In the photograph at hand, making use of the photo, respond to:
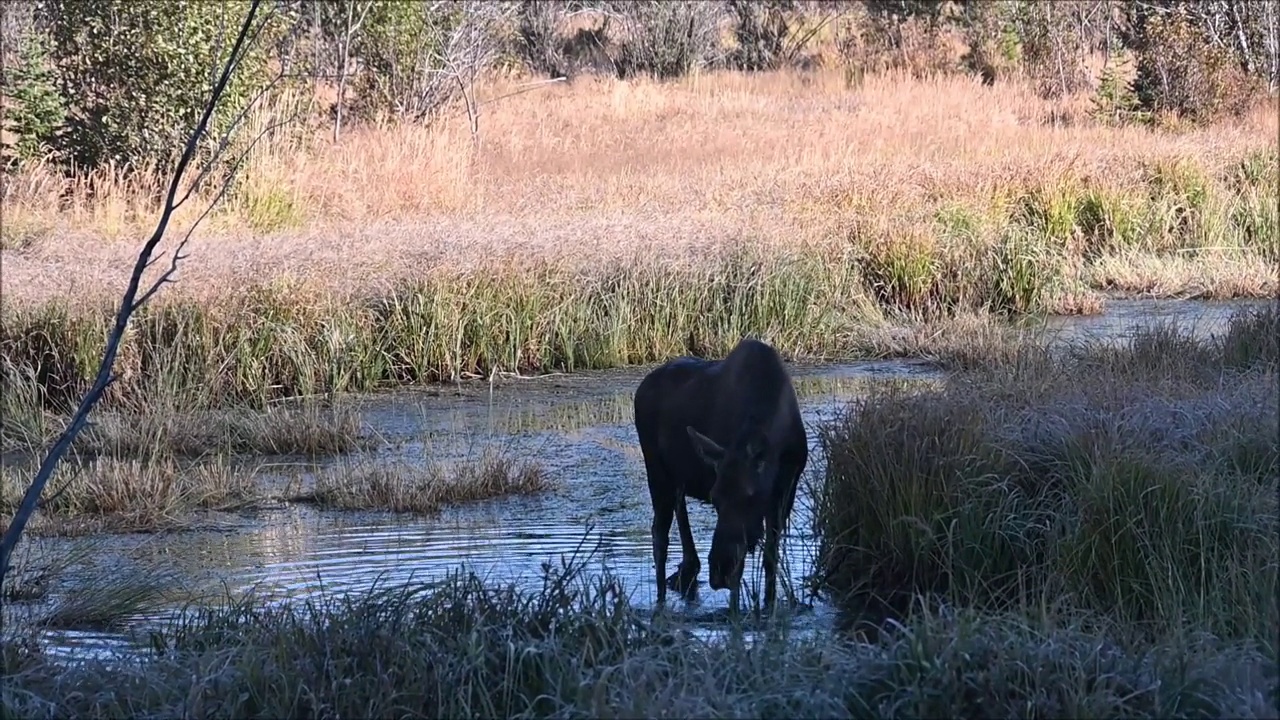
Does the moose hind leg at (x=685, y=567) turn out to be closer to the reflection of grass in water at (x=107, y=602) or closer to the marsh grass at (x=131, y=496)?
the reflection of grass in water at (x=107, y=602)

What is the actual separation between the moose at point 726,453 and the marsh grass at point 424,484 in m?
2.14

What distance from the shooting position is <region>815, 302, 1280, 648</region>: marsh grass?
18.7 ft

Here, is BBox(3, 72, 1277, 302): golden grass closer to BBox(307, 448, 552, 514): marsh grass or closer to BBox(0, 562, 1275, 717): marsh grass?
BBox(307, 448, 552, 514): marsh grass

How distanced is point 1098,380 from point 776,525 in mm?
2503

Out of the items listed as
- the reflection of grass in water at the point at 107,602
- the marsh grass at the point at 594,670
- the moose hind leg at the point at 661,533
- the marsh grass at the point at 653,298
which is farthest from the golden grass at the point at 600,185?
the marsh grass at the point at 594,670

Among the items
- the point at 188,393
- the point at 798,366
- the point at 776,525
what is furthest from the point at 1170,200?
the point at 776,525

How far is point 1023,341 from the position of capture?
10.9 meters

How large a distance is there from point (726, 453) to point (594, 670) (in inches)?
49.9

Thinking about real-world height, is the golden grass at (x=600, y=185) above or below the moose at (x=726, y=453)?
above

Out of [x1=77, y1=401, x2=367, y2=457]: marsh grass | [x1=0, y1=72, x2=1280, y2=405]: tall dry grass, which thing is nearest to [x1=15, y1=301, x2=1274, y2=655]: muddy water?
[x1=77, y1=401, x2=367, y2=457]: marsh grass

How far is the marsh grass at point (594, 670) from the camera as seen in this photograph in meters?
4.21

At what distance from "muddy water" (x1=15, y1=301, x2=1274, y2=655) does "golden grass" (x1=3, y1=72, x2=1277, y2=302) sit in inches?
80.6

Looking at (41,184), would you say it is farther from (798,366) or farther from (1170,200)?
(1170,200)

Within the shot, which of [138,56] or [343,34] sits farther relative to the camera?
[343,34]
